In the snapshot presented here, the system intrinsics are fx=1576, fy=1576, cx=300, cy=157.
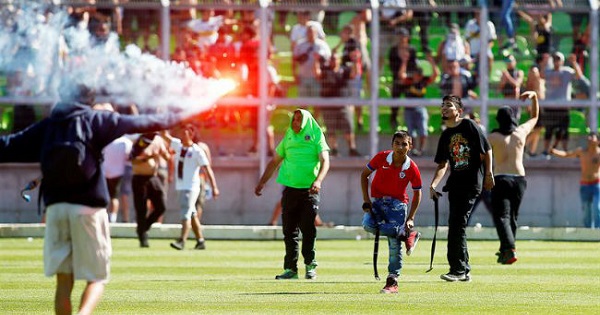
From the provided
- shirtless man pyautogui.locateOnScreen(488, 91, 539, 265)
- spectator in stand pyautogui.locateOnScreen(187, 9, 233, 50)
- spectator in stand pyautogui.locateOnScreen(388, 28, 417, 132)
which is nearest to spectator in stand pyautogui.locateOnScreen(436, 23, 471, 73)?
spectator in stand pyautogui.locateOnScreen(388, 28, 417, 132)

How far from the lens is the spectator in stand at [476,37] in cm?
2834

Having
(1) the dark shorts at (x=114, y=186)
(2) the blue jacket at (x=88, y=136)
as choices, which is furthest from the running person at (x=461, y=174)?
(1) the dark shorts at (x=114, y=186)

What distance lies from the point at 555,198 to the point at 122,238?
821cm

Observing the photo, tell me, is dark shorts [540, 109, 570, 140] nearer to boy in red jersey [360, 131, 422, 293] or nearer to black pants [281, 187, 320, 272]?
black pants [281, 187, 320, 272]

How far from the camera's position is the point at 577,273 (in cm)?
1723

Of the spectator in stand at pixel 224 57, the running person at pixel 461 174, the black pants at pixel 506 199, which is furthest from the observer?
the spectator in stand at pixel 224 57

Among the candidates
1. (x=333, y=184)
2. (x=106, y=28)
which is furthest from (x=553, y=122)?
(x=106, y=28)

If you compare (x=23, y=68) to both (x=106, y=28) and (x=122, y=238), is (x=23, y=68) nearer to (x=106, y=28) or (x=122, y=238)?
(x=106, y=28)

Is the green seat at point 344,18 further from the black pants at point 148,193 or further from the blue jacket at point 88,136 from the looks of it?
the blue jacket at point 88,136

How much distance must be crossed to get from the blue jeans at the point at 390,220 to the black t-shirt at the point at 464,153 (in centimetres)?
109

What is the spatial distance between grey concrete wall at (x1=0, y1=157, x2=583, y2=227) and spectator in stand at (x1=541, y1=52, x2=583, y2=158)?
53 centimetres

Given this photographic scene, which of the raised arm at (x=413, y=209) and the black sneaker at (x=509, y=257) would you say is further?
the black sneaker at (x=509, y=257)

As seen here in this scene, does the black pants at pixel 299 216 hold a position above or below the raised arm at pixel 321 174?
below

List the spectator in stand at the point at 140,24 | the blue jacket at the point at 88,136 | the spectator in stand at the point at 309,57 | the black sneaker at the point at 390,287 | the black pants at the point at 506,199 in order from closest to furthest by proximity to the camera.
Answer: the blue jacket at the point at 88,136, the black sneaker at the point at 390,287, the black pants at the point at 506,199, the spectator in stand at the point at 140,24, the spectator in stand at the point at 309,57
